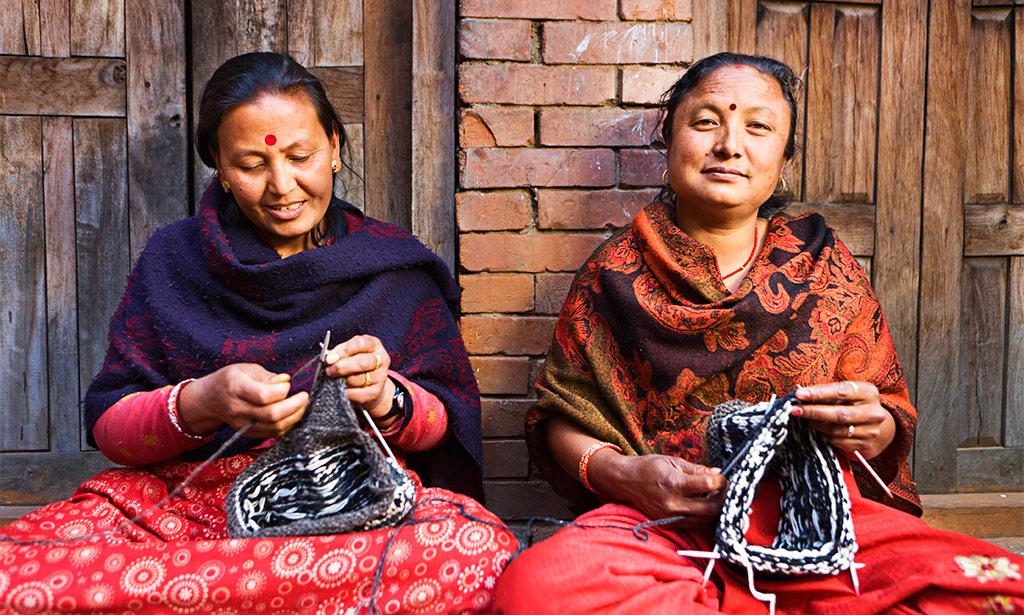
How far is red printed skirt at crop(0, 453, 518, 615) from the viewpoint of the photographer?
1419 millimetres

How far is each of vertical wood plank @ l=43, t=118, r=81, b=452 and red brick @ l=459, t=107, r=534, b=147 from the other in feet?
4.61

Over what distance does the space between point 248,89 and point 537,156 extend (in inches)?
33.7

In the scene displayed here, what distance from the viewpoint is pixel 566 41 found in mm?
2242

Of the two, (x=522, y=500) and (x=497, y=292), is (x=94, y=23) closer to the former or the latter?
(x=497, y=292)

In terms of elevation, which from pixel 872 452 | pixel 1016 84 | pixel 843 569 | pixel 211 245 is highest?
pixel 1016 84

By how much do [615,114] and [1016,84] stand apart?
149 centimetres

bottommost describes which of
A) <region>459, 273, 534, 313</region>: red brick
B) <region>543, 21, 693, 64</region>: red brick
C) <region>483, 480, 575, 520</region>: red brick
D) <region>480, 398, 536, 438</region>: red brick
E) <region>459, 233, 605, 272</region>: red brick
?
<region>483, 480, 575, 520</region>: red brick

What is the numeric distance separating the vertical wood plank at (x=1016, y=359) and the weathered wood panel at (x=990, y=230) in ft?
0.27

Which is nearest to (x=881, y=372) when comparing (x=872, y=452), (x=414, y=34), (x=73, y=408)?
(x=872, y=452)

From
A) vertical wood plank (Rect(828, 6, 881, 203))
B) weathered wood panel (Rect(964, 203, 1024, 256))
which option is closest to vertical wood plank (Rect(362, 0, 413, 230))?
vertical wood plank (Rect(828, 6, 881, 203))

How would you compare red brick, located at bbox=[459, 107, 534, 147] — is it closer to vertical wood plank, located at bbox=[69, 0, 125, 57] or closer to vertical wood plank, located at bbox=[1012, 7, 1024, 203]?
vertical wood plank, located at bbox=[69, 0, 125, 57]

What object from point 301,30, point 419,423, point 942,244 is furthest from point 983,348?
point 301,30

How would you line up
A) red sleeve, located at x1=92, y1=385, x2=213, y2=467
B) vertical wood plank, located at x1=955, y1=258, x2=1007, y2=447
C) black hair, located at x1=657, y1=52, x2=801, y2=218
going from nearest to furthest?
red sleeve, located at x1=92, y1=385, x2=213, y2=467 < black hair, located at x1=657, y1=52, x2=801, y2=218 < vertical wood plank, located at x1=955, y1=258, x2=1007, y2=447

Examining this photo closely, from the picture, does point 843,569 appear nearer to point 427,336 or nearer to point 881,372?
point 881,372
